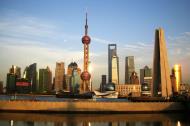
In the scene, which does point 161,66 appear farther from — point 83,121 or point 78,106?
point 83,121

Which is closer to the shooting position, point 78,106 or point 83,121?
point 83,121

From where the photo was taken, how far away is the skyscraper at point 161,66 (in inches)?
3789

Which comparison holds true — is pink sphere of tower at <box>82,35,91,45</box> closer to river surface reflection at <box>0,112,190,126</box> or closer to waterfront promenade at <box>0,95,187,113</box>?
waterfront promenade at <box>0,95,187,113</box>

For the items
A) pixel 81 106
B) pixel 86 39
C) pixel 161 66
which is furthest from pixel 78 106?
pixel 86 39

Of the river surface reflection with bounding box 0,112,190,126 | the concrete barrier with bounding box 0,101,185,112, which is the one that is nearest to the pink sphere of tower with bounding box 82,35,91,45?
the concrete barrier with bounding box 0,101,185,112

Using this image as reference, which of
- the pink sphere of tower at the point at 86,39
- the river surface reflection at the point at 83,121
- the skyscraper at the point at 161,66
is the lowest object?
the river surface reflection at the point at 83,121

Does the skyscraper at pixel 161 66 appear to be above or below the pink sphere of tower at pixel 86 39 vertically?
below

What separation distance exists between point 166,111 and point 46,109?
3462 centimetres

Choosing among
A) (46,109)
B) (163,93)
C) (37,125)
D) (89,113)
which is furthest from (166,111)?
(37,125)

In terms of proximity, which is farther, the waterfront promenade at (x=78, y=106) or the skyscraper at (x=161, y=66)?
the skyscraper at (x=161, y=66)

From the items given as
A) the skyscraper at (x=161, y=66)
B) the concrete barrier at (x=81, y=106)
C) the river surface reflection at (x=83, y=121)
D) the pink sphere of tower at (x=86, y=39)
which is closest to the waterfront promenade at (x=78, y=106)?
the concrete barrier at (x=81, y=106)

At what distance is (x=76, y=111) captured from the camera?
75.8 metres

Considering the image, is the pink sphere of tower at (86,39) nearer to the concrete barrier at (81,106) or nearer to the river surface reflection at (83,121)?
the concrete barrier at (81,106)

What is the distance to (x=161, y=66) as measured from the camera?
314 ft
